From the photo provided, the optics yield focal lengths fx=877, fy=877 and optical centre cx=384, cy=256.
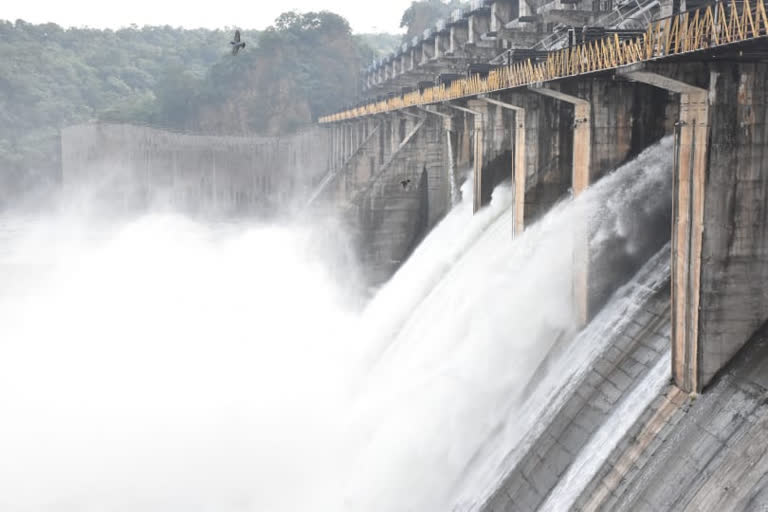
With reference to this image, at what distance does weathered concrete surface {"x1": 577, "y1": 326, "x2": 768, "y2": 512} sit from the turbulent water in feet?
8.56

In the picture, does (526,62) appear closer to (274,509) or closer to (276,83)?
(274,509)

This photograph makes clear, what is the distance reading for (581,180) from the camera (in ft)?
56.3

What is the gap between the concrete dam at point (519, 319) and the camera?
11.5 meters

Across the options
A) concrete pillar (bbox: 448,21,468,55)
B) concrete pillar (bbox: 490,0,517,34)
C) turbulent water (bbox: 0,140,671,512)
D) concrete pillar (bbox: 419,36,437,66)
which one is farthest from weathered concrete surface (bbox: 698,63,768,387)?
concrete pillar (bbox: 419,36,437,66)

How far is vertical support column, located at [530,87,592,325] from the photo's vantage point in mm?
16281

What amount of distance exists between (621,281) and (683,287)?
3935 mm

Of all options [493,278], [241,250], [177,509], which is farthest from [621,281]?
[241,250]

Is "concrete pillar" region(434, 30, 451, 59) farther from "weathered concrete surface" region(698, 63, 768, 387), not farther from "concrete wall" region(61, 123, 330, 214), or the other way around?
"weathered concrete surface" region(698, 63, 768, 387)

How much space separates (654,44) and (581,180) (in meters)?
4.66

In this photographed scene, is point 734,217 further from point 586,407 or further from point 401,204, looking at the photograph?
point 401,204

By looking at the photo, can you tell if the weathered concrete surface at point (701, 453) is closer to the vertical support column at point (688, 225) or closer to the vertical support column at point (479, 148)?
the vertical support column at point (688, 225)

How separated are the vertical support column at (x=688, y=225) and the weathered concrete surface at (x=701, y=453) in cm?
48

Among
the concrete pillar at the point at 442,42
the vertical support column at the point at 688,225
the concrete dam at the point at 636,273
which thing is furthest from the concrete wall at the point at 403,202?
the vertical support column at the point at 688,225

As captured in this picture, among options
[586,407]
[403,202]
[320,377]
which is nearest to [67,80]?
[403,202]
